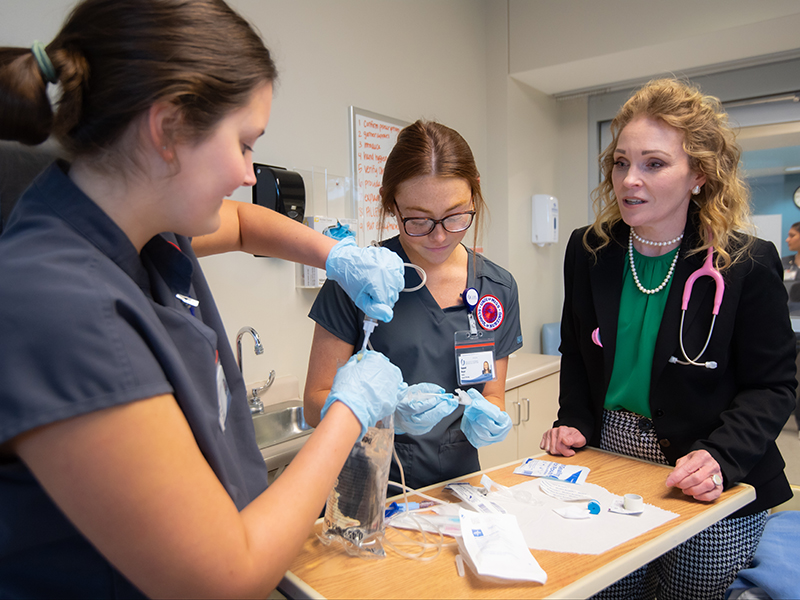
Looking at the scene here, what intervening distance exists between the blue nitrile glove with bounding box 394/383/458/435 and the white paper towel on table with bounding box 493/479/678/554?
237mm

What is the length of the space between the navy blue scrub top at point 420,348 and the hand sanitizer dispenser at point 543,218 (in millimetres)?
2453

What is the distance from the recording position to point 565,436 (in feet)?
5.01

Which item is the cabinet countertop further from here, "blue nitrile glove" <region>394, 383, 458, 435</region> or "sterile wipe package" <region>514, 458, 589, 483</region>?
"blue nitrile glove" <region>394, 383, 458, 435</region>

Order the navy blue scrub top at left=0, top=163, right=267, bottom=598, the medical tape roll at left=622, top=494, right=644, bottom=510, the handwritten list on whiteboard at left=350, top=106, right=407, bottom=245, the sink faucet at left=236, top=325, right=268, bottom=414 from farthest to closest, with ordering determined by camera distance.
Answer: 1. the handwritten list on whiteboard at left=350, top=106, right=407, bottom=245
2. the sink faucet at left=236, top=325, right=268, bottom=414
3. the medical tape roll at left=622, top=494, right=644, bottom=510
4. the navy blue scrub top at left=0, top=163, right=267, bottom=598

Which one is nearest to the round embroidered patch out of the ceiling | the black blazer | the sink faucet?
the black blazer

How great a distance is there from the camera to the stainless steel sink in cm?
219

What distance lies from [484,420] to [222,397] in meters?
0.64

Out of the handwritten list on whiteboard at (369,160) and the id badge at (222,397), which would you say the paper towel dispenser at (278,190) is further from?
the id badge at (222,397)

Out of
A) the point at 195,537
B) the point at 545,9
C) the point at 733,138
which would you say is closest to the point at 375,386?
the point at 195,537

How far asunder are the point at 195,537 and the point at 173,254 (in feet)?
1.35

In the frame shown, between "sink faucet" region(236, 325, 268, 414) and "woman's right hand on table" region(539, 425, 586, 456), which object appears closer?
"woman's right hand on table" region(539, 425, 586, 456)

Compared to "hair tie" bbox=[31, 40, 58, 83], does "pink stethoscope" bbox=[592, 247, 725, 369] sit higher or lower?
lower

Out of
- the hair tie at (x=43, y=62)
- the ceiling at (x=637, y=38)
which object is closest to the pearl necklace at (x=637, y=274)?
the hair tie at (x=43, y=62)

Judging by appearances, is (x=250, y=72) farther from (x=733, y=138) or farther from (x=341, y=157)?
(x=341, y=157)
